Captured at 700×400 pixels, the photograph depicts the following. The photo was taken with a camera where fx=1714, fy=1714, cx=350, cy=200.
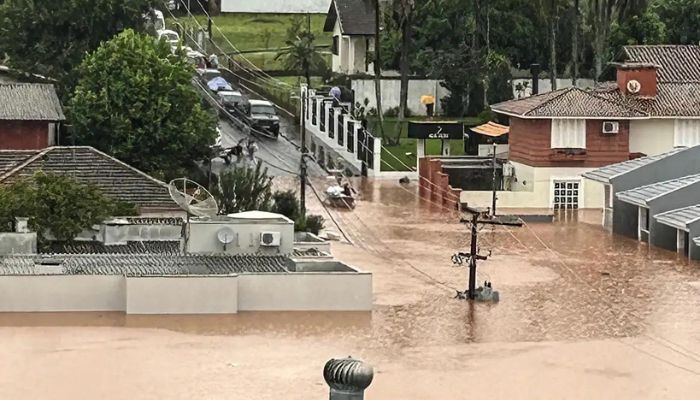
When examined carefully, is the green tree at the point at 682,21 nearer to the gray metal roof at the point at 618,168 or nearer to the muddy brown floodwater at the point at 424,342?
the gray metal roof at the point at 618,168

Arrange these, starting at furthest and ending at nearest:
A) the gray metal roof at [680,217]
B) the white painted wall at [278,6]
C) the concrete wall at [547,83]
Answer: the white painted wall at [278,6]
the concrete wall at [547,83]
the gray metal roof at [680,217]

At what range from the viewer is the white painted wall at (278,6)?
84.9 metres

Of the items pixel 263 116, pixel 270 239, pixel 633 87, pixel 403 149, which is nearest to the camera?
pixel 270 239

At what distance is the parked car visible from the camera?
6322 cm

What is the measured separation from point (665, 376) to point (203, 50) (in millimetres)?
46789

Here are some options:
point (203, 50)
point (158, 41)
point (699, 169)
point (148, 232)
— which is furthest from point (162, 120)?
point (203, 50)

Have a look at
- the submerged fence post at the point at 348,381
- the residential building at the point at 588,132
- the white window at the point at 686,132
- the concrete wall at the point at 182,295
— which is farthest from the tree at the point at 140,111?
the submerged fence post at the point at 348,381

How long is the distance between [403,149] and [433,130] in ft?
10.4

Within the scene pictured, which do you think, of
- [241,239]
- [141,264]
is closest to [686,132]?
[241,239]

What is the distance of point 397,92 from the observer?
226 feet

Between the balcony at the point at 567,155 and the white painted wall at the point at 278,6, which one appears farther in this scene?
the white painted wall at the point at 278,6

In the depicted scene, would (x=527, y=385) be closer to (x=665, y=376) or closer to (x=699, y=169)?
(x=665, y=376)

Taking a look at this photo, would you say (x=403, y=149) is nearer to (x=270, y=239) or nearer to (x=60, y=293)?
(x=270, y=239)

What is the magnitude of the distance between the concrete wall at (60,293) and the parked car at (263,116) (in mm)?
27333
